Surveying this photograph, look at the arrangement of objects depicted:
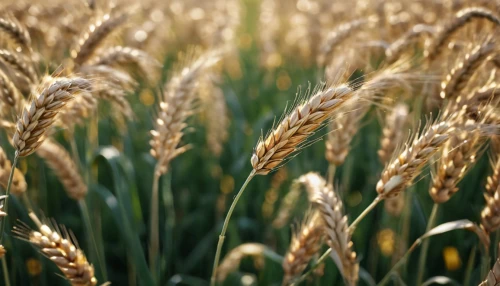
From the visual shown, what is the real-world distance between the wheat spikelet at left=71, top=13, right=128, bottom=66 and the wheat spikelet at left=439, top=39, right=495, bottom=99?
143cm

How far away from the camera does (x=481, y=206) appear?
2723 mm

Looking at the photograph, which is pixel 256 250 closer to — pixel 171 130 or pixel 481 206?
pixel 171 130

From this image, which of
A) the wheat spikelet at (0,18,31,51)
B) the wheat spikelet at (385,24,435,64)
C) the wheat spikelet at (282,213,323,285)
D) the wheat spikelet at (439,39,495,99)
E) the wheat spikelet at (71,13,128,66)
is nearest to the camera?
the wheat spikelet at (282,213,323,285)

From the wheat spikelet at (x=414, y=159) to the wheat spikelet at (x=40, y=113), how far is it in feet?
3.18

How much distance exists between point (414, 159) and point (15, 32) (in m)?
1.63

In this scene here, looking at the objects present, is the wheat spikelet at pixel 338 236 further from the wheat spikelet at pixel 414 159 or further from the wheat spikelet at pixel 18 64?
the wheat spikelet at pixel 18 64

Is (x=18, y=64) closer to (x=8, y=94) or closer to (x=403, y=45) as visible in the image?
(x=8, y=94)

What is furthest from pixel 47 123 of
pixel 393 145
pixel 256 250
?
pixel 393 145

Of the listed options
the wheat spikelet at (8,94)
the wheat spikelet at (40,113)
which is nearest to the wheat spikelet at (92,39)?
the wheat spikelet at (8,94)

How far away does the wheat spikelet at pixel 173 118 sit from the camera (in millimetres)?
1816

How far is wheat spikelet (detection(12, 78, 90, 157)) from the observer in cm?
137

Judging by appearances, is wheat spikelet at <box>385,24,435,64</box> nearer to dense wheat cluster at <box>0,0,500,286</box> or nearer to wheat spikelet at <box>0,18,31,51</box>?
dense wheat cluster at <box>0,0,500,286</box>

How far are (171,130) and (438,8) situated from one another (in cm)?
306

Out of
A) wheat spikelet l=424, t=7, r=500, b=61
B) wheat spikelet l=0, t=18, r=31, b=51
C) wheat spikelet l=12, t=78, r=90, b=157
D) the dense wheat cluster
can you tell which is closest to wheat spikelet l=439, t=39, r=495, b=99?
the dense wheat cluster
